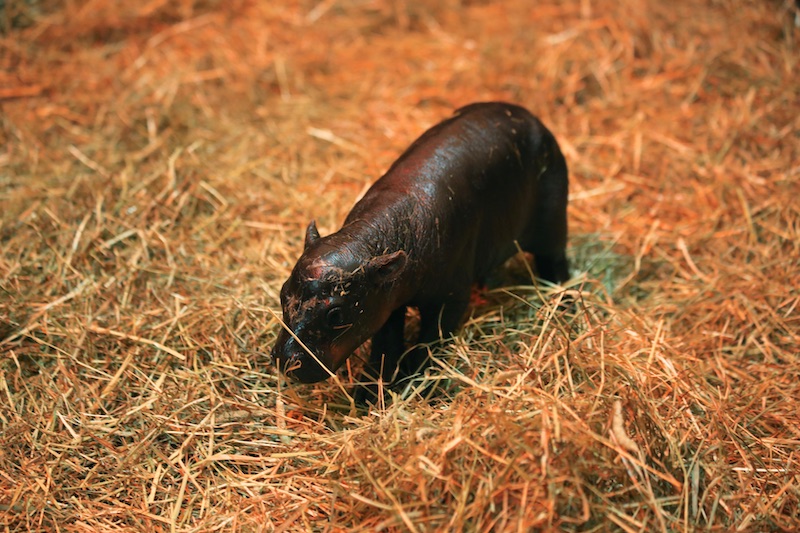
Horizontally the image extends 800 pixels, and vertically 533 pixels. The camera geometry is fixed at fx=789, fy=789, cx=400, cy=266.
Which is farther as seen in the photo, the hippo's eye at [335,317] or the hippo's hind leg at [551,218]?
the hippo's hind leg at [551,218]

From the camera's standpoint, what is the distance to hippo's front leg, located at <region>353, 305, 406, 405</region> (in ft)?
12.8

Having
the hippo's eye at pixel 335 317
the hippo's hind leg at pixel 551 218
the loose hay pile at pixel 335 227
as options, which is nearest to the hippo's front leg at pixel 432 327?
the loose hay pile at pixel 335 227

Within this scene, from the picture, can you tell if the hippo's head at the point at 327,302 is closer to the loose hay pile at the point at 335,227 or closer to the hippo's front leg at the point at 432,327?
the loose hay pile at the point at 335,227

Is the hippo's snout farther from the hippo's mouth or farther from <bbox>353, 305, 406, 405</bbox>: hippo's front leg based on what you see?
<bbox>353, 305, 406, 405</bbox>: hippo's front leg

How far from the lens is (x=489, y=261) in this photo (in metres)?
4.20

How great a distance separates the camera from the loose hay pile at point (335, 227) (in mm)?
3246

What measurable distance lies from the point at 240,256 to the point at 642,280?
251cm

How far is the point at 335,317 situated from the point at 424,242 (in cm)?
58

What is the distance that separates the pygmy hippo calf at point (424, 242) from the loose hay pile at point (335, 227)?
29 cm

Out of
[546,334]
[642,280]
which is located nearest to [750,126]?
[642,280]

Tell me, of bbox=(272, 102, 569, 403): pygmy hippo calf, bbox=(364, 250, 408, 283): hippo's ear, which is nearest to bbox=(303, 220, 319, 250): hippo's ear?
bbox=(272, 102, 569, 403): pygmy hippo calf

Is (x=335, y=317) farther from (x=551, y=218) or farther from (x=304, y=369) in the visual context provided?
(x=551, y=218)

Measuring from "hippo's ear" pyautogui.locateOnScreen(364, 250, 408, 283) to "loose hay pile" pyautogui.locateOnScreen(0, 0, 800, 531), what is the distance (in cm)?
57

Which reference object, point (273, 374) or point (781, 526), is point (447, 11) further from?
point (781, 526)
